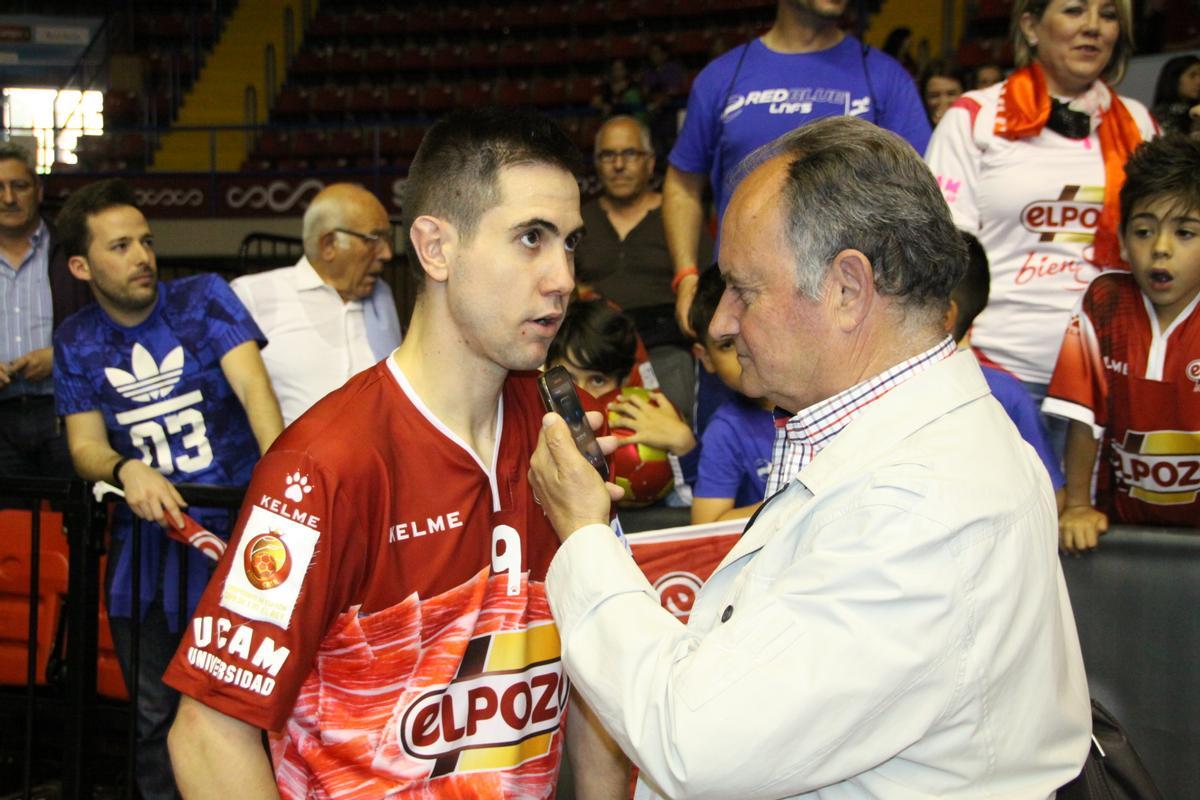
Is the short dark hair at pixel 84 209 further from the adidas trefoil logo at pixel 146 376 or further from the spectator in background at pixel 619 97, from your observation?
the spectator in background at pixel 619 97

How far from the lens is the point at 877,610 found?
5.21 feet

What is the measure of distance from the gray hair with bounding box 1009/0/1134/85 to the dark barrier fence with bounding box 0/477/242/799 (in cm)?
289

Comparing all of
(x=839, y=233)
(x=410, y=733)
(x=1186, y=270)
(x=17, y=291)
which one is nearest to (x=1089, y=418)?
(x=1186, y=270)

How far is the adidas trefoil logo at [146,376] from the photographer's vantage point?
161 inches

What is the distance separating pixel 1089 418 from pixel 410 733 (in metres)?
2.30

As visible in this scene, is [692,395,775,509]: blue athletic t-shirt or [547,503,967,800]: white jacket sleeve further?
[692,395,775,509]: blue athletic t-shirt

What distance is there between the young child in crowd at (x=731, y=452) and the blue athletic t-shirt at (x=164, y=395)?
165 centimetres

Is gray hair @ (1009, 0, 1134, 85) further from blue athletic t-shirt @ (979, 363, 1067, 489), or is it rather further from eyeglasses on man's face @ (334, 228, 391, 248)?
eyeglasses on man's face @ (334, 228, 391, 248)

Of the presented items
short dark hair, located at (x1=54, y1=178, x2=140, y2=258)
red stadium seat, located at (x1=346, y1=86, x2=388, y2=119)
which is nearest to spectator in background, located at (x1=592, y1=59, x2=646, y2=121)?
red stadium seat, located at (x1=346, y1=86, x2=388, y2=119)

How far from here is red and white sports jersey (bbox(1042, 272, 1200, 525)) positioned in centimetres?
339

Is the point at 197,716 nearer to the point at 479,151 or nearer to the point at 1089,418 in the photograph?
the point at 479,151

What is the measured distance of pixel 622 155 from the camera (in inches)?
233

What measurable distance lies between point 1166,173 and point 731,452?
147 cm

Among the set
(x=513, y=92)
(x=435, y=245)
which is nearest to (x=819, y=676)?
(x=435, y=245)
